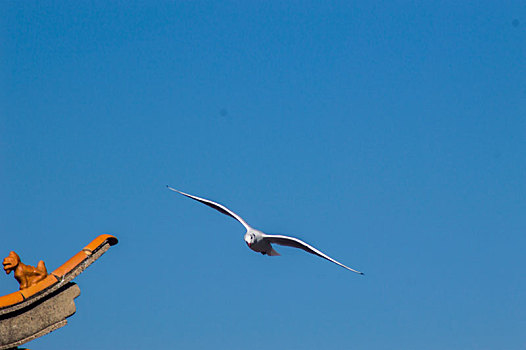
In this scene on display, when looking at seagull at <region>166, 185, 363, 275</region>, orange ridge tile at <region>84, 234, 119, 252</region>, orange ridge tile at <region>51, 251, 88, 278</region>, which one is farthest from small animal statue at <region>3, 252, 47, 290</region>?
seagull at <region>166, 185, 363, 275</region>

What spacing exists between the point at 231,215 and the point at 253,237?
75.4 inches

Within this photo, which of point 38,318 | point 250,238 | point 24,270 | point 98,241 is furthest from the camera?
point 250,238

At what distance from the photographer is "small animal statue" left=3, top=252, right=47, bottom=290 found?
33906mm

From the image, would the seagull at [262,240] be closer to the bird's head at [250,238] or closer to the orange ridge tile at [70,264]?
the bird's head at [250,238]

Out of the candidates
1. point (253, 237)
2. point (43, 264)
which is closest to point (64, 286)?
point (43, 264)

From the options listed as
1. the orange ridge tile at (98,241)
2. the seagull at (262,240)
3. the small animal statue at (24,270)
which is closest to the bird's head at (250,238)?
the seagull at (262,240)

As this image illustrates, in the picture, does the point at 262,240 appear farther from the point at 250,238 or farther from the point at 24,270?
the point at 24,270

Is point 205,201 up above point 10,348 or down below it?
above

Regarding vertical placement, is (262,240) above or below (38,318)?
above

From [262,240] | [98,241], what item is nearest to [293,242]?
[262,240]

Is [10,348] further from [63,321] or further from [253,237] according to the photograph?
[253,237]

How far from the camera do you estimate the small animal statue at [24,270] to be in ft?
111

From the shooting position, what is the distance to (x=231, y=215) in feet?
128

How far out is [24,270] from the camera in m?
34.0
